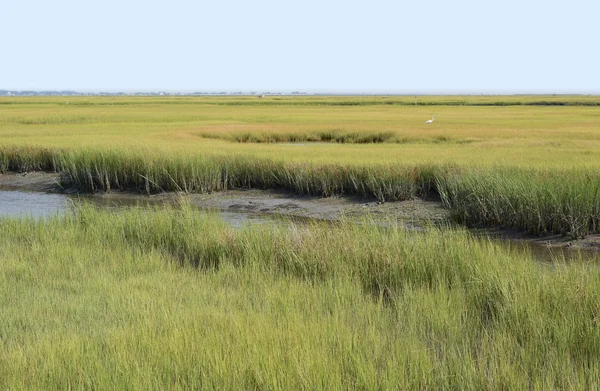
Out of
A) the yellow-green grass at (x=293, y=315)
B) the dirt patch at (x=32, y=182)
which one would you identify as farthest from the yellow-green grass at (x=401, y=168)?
the yellow-green grass at (x=293, y=315)

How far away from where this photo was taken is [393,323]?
23.4ft

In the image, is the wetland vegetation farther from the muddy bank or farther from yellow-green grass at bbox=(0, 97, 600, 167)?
yellow-green grass at bbox=(0, 97, 600, 167)

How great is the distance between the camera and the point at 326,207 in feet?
61.8

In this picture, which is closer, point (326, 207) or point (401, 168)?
point (326, 207)

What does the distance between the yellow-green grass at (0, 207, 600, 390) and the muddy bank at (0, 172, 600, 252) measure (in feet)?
16.4

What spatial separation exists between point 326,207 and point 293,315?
467 inches

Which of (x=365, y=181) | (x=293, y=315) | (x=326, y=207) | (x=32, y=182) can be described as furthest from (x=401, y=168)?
(x=32, y=182)

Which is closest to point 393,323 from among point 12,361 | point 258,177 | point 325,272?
point 325,272

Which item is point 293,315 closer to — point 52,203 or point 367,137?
point 52,203

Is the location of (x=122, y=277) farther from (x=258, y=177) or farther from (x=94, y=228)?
(x=258, y=177)

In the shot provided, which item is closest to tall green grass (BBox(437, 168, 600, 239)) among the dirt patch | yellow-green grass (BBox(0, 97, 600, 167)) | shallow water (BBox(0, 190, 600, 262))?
shallow water (BBox(0, 190, 600, 262))

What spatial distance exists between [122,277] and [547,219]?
9.91 meters

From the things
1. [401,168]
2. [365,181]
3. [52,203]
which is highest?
[401,168]

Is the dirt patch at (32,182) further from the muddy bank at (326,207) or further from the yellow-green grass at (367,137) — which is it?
the yellow-green grass at (367,137)
